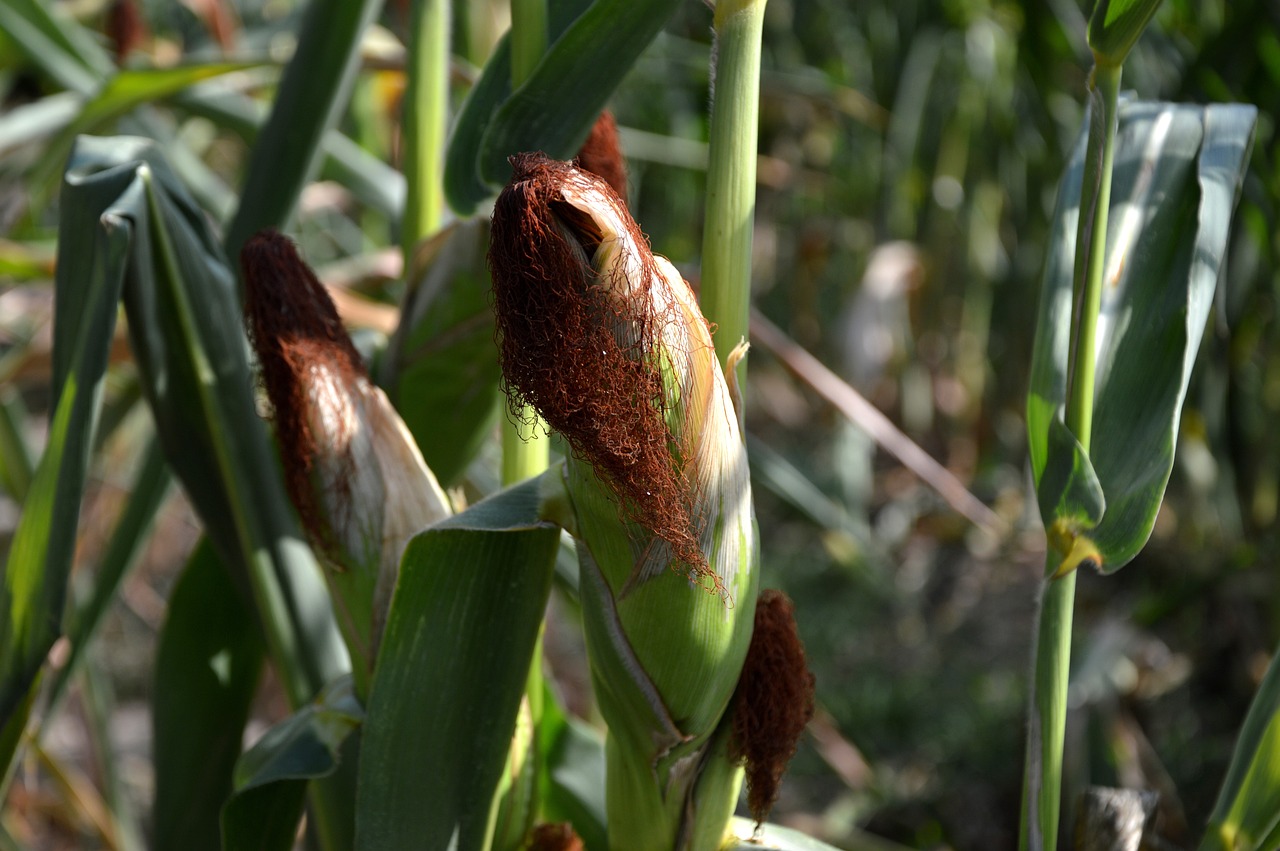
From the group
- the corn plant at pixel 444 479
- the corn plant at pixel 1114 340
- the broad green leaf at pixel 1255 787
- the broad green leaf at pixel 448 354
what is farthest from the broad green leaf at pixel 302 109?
the broad green leaf at pixel 1255 787

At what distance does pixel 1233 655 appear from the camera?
47.9 inches

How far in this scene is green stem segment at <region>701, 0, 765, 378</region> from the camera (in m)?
0.33

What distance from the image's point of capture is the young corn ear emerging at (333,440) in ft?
1.28

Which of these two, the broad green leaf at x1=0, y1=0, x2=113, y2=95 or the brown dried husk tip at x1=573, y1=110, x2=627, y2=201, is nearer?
the brown dried husk tip at x1=573, y1=110, x2=627, y2=201

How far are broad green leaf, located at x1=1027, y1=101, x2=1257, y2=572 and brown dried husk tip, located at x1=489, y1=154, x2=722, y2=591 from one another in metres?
0.15

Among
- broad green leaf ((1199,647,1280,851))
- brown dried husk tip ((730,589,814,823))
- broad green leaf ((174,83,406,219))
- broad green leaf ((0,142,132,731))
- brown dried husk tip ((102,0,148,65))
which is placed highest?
brown dried husk tip ((102,0,148,65))

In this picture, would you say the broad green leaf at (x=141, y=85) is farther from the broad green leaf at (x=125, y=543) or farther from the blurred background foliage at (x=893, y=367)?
the broad green leaf at (x=125, y=543)

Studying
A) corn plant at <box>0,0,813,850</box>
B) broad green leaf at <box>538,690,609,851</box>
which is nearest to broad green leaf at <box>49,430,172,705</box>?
corn plant at <box>0,0,813,850</box>

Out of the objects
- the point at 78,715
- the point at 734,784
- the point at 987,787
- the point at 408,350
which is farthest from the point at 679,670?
the point at 78,715

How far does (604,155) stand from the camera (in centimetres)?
46

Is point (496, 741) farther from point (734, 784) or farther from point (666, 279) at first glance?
point (666, 279)

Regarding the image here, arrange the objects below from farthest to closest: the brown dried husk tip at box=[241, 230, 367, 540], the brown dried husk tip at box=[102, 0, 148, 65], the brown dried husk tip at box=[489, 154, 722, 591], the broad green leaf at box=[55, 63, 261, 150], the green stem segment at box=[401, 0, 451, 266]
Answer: the brown dried husk tip at box=[102, 0, 148, 65]
the broad green leaf at box=[55, 63, 261, 150]
the green stem segment at box=[401, 0, 451, 266]
the brown dried husk tip at box=[241, 230, 367, 540]
the brown dried husk tip at box=[489, 154, 722, 591]

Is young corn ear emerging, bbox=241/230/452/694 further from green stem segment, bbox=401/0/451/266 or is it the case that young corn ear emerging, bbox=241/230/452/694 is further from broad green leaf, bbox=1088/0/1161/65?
broad green leaf, bbox=1088/0/1161/65

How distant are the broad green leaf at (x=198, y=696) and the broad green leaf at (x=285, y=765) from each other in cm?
13
